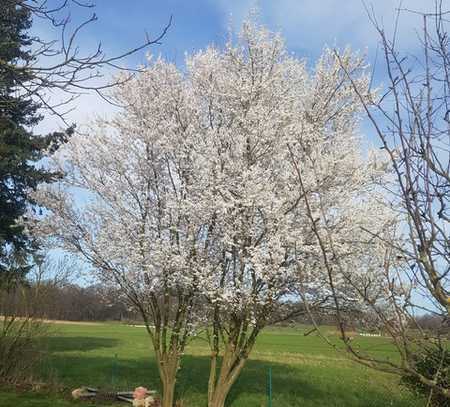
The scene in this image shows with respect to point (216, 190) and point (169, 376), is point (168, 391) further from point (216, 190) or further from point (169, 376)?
point (216, 190)

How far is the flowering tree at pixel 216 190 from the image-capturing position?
9.88 m

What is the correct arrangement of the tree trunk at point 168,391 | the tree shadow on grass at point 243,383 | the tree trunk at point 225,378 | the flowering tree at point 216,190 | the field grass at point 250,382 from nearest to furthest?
1. the flowering tree at point 216,190
2. the tree trunk at point 225,378
3. the tree trunk at point 168,391
4. the field grass at point 250,382
5. the tree shadow on grass at point 243,383

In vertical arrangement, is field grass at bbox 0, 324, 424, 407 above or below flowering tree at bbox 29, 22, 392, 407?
below

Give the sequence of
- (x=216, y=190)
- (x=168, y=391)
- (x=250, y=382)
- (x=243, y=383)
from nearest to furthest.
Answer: (x=216, y=190) → (x=168, y=391) → (x=243, y=383) → (x=250, y=382)

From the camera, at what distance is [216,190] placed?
1013 centimetres

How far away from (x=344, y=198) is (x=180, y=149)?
3856 millimetres

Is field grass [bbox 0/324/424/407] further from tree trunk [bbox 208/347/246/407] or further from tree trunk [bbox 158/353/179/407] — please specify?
tree trunk [bbox 158/353/179/407]

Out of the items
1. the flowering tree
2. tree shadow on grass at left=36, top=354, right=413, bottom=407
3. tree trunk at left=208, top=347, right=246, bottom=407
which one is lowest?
tree shadow on grass at left=36, top=354, right=413, bottom=407

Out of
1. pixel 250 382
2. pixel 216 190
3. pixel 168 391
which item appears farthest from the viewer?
pixel 250 382

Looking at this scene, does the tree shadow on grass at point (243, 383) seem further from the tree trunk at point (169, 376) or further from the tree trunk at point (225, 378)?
the tree trunk at point (225, 378)

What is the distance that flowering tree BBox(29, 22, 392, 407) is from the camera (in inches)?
389

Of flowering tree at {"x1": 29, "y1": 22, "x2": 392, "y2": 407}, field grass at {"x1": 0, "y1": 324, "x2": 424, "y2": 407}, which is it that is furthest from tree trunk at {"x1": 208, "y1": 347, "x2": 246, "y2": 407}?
field grass at {"x1": 0, "y1": 324, "x2": 424, "y2": 407}

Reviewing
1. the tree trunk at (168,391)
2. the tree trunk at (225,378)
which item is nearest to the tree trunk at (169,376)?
the tree trunk at (168,391)

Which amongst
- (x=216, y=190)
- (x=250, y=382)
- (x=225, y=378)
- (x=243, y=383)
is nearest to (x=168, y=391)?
(x=225, y=378)
